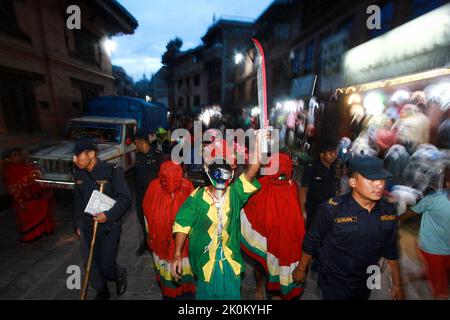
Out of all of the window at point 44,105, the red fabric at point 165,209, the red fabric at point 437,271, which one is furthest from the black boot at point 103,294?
the window at point 44,105

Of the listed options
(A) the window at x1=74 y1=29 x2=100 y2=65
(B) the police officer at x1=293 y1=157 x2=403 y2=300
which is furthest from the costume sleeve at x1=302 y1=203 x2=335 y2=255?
(A) the window at x1=74 y1=29 x2=100 y2=65

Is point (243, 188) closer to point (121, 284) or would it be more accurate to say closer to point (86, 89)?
point (121, 284)

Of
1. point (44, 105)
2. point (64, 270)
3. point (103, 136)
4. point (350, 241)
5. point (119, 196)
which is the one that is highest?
point (44, 105)

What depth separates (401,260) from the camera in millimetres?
4578

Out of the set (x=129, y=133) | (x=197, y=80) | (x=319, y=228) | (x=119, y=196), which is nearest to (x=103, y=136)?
(x=129, y=133)

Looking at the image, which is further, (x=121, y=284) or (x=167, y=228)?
(x=121, y=284)

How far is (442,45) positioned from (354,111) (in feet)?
10.0

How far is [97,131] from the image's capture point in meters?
8.12

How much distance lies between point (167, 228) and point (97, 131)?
6.32 m

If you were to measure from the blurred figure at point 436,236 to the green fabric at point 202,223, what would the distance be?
2071mm

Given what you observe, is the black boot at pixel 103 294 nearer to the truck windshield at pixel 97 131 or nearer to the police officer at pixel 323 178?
the police officer at pixel 323 178

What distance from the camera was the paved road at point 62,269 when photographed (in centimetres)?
358

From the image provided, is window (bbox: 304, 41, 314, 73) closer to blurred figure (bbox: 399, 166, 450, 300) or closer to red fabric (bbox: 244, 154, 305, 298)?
blurred figure (bbox: 399, 166, 450, 300)
